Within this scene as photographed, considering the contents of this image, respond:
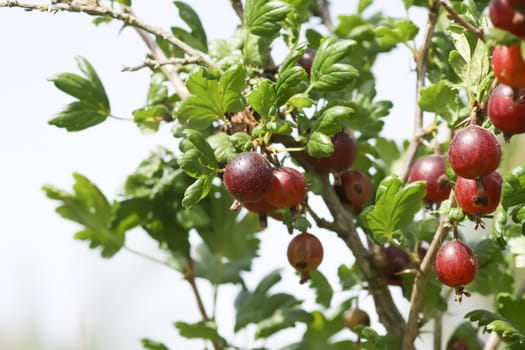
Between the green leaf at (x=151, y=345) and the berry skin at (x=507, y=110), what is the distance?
133cm

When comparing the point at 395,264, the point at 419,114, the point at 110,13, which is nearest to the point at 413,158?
the point at 419,114

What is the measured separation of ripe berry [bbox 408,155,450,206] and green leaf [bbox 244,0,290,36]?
1.61ft

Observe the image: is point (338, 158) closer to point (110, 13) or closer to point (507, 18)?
point (110, 13)

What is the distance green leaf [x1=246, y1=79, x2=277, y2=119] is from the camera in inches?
70.4

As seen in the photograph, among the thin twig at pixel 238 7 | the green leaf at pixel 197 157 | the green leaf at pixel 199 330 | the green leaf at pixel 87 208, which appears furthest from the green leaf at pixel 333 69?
the green leaf at pixel 87 208

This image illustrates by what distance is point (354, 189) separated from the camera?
2.23 metres

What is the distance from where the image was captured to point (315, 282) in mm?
2568

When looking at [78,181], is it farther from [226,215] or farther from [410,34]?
[410,34]

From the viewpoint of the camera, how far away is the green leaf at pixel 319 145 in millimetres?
1844

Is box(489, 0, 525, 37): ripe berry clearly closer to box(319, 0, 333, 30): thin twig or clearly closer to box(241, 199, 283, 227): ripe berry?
box(241, 199, 283, 227): ripe berry

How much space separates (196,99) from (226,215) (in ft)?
2.89

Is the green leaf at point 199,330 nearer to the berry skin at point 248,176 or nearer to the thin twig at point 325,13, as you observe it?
the berry skin at point 248,176

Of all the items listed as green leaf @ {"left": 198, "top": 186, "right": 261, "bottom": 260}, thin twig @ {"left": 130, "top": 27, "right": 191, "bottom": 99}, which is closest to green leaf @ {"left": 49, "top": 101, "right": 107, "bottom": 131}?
thin twig @ {"left": 130, "top": 27, "right": 191, "bottom": 99}

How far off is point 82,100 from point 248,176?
2.53 feet
